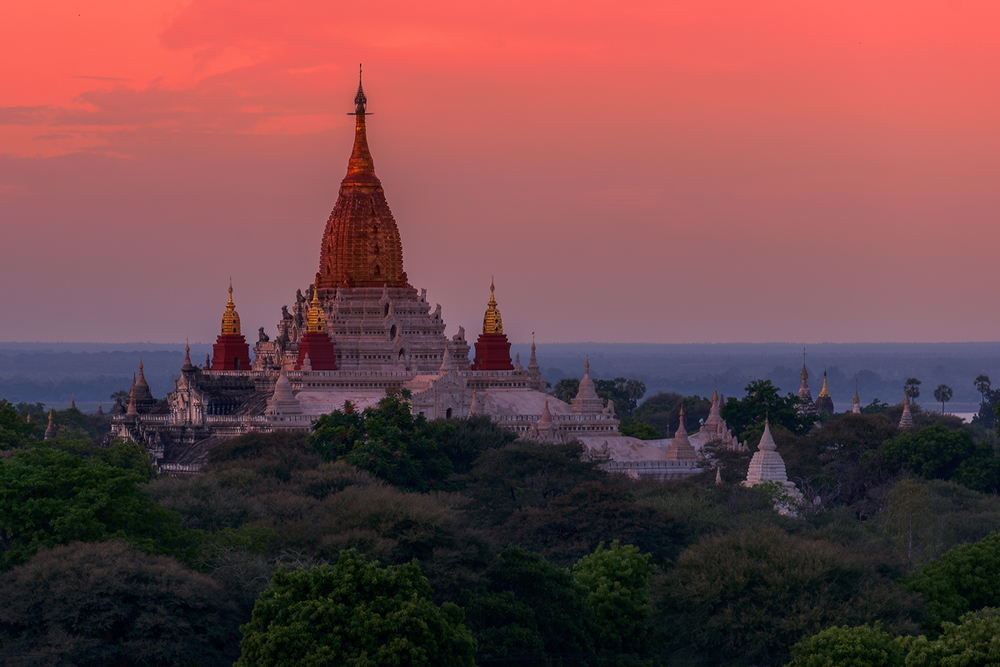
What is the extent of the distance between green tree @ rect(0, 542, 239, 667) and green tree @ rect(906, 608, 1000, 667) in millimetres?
13519

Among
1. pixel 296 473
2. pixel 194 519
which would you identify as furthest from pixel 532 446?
pixel 194 519

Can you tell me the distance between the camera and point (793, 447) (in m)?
87.6

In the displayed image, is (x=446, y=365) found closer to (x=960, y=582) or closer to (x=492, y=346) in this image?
(x=492, y=346)

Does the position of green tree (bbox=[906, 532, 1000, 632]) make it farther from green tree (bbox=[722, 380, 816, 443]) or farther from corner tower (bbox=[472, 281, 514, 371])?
green tree (bbox=[722, 380, 816, 443])

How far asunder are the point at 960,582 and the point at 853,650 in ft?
29.6

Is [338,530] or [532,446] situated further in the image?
[532,446]

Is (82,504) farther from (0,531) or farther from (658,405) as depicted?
(658,405)

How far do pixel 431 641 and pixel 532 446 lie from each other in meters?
31.0

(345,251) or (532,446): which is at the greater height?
(345,251)

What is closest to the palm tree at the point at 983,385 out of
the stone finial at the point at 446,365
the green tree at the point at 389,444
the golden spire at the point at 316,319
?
the golden spire at the point at 316,319

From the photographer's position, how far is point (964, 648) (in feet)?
124

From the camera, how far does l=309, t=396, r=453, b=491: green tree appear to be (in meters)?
66.5

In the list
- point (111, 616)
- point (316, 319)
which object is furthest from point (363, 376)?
point (111, 616)

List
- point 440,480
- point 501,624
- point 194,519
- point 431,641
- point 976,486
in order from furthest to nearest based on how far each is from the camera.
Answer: point 976,486, point 440,480, point 194,519, point 501,624, point 431,641
